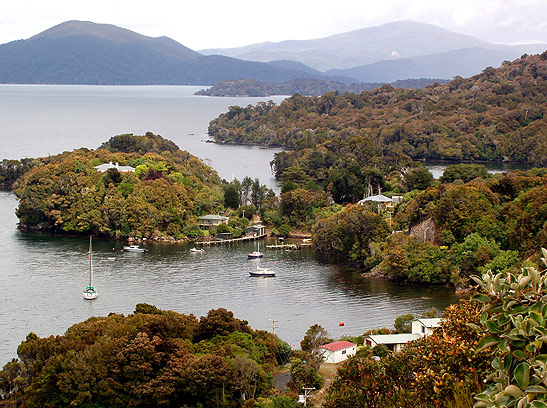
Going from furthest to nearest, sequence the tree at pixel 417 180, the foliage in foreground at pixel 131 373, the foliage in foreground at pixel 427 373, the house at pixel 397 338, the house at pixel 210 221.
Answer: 1. the tree at pixel 417 180
2. the house at pixel 210 221
3. the house at pixel 397 338
4. the foliage in foreground at pixel 131 373
5. the foliage in foreground at pixel 427 373

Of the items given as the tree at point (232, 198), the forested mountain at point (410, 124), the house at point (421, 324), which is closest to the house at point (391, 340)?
the house at point (421, 324)

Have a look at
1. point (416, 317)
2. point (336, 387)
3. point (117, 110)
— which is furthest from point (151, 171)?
point (117, 110)

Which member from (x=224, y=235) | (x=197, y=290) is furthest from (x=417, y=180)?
(x=197, y=290)

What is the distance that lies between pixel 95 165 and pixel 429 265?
926 inches

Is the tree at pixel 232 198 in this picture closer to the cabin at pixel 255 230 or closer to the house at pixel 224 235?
the cabin at pixel 255 230

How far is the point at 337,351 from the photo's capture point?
20.0 metres

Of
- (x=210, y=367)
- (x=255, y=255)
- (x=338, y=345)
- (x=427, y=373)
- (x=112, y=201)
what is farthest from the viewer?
(x=112, y=201)

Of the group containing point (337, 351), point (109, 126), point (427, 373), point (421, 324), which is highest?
point (109, 126)

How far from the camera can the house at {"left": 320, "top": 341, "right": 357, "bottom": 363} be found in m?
20.0

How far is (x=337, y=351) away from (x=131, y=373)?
5.96 meters

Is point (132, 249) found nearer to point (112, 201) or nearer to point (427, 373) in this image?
point (112, 201)

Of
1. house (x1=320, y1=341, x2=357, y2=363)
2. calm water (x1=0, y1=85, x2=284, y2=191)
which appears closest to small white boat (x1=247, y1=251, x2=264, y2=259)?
house (x1=320, y1=341, x2=357, y2=363)

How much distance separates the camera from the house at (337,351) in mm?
19984

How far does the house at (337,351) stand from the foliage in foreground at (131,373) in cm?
267
